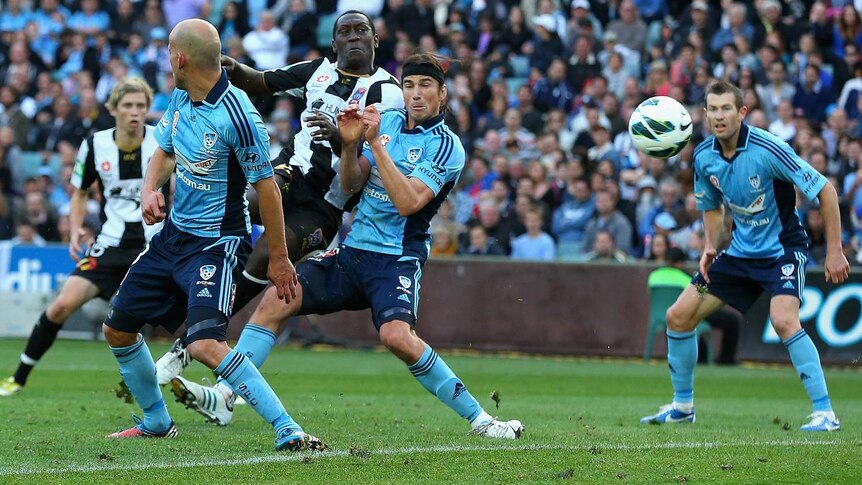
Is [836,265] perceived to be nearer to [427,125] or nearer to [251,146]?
[427,125]

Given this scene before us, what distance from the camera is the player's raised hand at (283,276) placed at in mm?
7008

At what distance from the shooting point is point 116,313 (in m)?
7.46

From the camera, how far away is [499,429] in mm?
7805

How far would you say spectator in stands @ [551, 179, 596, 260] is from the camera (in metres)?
18.4

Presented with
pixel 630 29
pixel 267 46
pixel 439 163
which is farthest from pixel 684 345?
pixel 267 46

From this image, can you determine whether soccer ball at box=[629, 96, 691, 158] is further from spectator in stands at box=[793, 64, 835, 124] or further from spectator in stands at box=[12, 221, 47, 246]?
spectator in stands at box=[12, 221, 47, 246]

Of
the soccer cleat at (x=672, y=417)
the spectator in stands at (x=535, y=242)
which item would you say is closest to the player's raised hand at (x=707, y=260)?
the soccer cleat at (x=672, y=417)

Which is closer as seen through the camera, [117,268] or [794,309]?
[794,309]

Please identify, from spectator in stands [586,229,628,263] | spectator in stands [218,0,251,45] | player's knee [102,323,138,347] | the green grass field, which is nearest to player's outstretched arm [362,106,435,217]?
the green grass field

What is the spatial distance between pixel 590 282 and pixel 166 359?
871 centimetres

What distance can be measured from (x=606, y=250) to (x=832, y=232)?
8232 mm

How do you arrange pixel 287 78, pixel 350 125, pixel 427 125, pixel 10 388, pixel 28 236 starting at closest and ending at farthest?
pixel 350 125
pixel 427 125
pixel 287 78
pixel 10 388
pixel 28 236

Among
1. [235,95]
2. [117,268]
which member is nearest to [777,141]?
[235,95]

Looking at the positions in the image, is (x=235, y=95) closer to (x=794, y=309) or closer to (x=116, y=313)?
(x=116, y=313)
